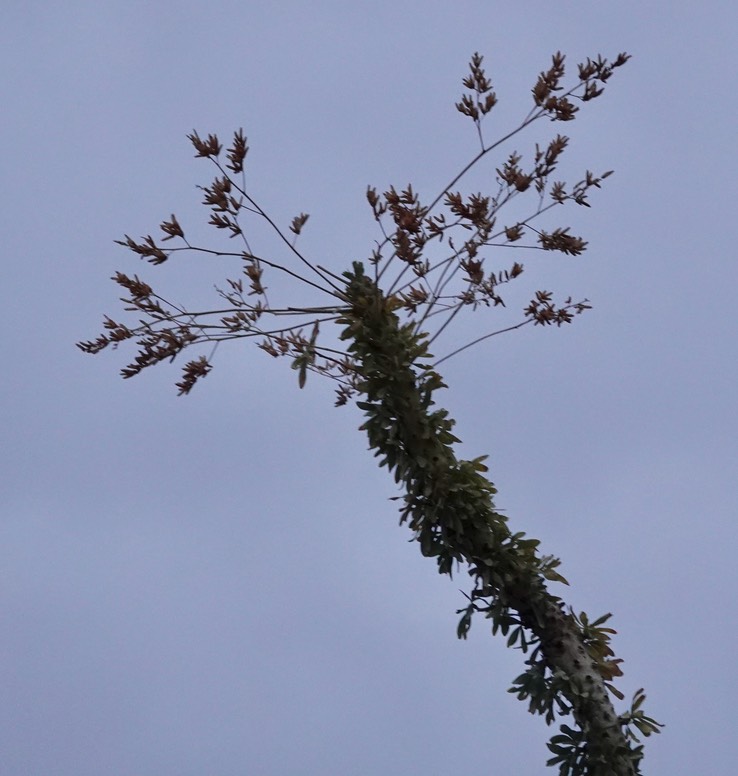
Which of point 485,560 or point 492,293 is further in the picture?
point 492,293

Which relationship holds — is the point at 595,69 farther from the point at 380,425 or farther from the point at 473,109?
the point at 380,425

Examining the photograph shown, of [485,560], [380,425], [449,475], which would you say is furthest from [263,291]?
[485,560]

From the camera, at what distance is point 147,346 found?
277 inches

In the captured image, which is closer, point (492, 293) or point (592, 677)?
point (592, 677)

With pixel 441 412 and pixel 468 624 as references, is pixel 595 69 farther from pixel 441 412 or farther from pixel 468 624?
pixel 468 624

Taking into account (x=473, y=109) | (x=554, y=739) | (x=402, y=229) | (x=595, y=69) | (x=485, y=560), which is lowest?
(x=554, y=739)

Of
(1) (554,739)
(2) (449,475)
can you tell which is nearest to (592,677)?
(1) (554,739)

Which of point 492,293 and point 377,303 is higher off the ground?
point 492,293

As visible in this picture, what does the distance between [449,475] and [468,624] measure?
40.2 inches

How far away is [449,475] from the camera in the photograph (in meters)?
7.03

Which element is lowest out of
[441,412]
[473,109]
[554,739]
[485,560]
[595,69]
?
[554,739]

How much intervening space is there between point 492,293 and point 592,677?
2602 mm

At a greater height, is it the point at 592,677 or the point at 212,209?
the point at 212,209

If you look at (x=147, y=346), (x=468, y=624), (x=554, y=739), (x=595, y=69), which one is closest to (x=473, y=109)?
(x=595, y=69)
